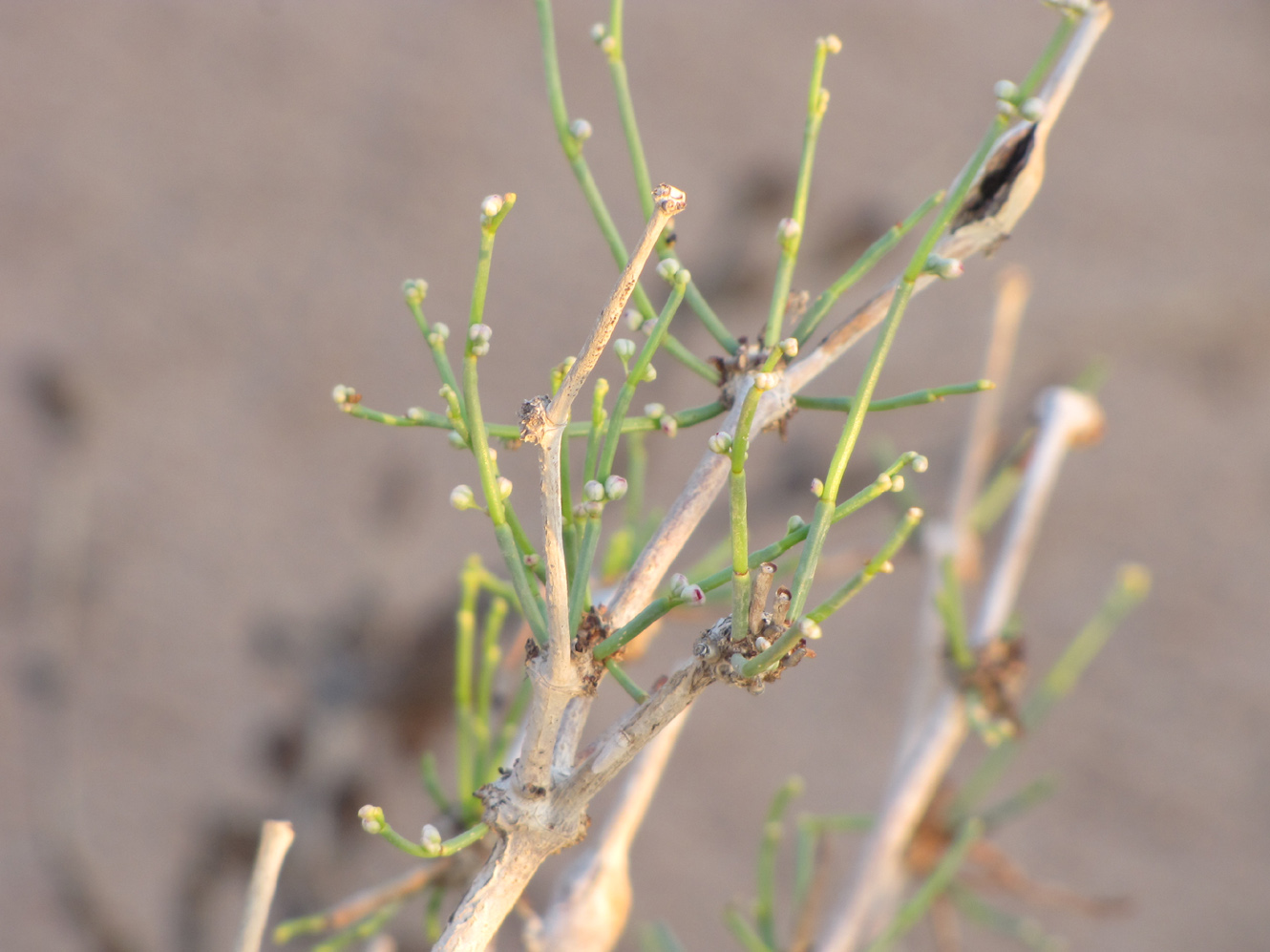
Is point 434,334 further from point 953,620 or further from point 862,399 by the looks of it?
point 953,620

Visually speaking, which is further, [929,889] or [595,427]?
[929,889]

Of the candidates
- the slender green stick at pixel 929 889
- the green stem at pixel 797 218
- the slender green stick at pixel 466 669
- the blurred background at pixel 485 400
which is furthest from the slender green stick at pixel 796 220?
the blurred background at pixel 485 400

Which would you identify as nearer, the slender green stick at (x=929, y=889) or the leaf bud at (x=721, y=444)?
the leaf bud at (x=721, y=444)

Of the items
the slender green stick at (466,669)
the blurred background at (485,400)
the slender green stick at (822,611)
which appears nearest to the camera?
the slender green stick at (822,611)

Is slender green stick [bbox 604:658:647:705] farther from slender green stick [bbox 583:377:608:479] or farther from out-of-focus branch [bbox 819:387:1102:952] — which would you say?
out-of-focus branch [bbox 819:387:1102:952]

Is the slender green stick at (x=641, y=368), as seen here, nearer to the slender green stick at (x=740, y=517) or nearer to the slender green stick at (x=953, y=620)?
the slender green stick at (x=740, y=517)

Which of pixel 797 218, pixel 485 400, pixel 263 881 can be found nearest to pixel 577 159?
pixel 797 218

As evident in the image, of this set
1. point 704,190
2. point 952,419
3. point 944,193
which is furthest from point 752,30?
point 944,193

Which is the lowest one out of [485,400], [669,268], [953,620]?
[485,400]
